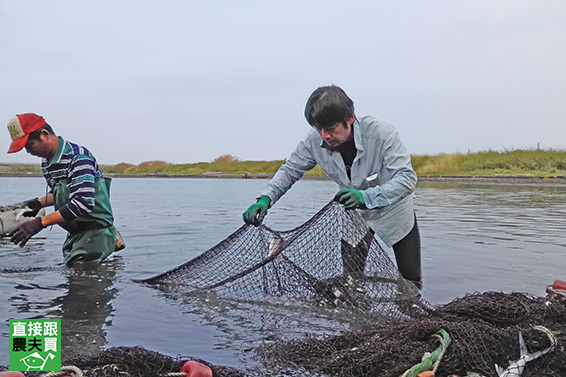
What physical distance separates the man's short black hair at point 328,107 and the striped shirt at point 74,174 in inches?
93.0

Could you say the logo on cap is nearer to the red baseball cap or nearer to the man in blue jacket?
the red baseball cap

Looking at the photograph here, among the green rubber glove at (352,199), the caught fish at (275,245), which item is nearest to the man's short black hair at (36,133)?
the caught fish at (275,245)

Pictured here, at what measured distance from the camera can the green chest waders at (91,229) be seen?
530 cm

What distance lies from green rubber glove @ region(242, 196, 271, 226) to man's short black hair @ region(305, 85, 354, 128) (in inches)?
33.4

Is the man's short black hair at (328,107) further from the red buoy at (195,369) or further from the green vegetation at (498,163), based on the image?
the green vegetation at (498,163)

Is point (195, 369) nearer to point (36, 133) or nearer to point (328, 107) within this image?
point (328, 107)

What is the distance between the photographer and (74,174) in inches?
200

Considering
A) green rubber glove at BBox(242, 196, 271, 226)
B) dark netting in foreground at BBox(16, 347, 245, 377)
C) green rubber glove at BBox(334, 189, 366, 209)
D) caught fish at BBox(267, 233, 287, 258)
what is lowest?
dark netting in foreground at BBox(16, 347, 245, 377)

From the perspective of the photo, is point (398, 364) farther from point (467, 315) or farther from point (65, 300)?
point (65, 300)

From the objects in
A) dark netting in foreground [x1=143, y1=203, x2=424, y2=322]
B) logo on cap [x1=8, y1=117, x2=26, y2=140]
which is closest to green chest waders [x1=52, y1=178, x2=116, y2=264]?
logo on cap [x1=8, y1=117, x2=26, y2=140]

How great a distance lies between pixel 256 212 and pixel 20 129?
2.18 m

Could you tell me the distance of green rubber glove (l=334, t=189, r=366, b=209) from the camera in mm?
3820

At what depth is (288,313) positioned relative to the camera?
13.9 feet

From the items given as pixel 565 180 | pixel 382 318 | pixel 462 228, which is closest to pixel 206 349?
pixel 382 318
